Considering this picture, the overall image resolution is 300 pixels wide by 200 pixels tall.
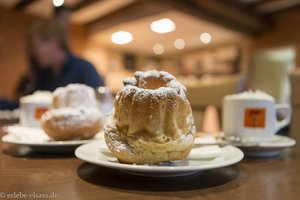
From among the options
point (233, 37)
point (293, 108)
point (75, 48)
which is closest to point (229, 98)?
point (293, 108)

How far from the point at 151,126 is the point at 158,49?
828 centimetres

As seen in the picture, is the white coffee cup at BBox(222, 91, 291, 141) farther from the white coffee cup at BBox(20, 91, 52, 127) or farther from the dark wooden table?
the white coffee cup at BBox(20, 91, 52, 127)

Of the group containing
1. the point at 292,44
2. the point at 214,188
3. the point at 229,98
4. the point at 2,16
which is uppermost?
the point at 2,16

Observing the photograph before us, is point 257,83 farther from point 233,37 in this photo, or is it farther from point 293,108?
point 293,108

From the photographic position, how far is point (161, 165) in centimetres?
50

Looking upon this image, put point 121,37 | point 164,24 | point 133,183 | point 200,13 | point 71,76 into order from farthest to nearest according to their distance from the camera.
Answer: point 121,37
point 164,24
point 200,13
point 71,76
point 133,183

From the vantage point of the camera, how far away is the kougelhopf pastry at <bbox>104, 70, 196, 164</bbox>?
49 cm

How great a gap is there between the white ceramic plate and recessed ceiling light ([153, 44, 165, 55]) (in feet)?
25.1

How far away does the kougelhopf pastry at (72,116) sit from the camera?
0.72 metres

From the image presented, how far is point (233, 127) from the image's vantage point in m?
0.81

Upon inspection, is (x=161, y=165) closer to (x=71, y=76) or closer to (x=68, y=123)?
(x=68, y=123)

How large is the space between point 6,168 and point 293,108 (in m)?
0.89

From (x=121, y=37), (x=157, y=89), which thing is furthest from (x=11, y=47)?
Result: (x=157, y=89)

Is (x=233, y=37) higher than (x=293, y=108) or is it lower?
higher
